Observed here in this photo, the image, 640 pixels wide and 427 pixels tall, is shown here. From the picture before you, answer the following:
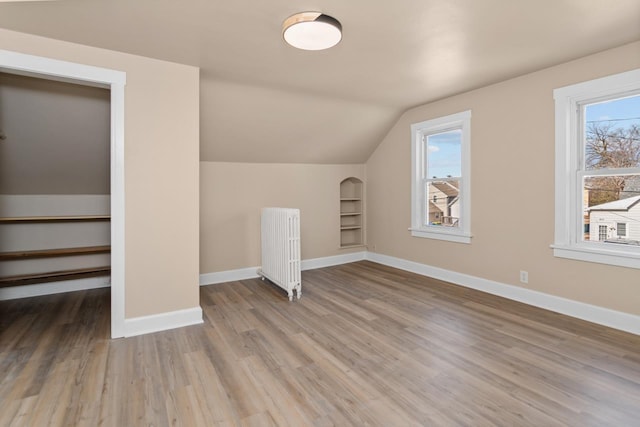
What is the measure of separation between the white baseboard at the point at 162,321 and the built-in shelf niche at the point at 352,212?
3.20 metres

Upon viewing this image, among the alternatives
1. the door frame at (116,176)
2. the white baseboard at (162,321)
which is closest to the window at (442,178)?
the white baseboard at (162,321)

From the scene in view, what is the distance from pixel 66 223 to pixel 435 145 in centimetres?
493

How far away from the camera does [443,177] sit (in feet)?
14.8

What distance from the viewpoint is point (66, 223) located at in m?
4.14

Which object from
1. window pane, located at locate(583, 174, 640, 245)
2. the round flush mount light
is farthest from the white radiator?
window pane, located at locate(583, 174, 640, 245)

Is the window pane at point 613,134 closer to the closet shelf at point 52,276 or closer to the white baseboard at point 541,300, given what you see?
the white baseboard at point 541,300

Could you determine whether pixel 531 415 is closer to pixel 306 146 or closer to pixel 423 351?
pixel 423 351

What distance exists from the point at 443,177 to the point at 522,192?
1.11 meters

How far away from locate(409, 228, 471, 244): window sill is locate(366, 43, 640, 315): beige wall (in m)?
0.07

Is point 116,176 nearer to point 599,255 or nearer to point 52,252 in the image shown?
point 52,252

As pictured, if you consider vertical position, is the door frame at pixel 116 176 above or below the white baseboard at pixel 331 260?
above

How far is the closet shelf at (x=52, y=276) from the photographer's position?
3689 mm

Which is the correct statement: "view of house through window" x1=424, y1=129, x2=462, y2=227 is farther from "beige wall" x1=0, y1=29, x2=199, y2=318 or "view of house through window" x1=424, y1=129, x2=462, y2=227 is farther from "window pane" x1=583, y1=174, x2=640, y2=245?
"beige wall" x1=0, y1=29, x2=199, y2=318

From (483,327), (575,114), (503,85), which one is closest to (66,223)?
(483,327)
